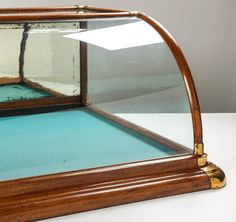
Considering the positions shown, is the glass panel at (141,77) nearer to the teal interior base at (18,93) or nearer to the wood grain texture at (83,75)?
the wood grain texture at (83,75)

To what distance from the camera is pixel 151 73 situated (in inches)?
49.3

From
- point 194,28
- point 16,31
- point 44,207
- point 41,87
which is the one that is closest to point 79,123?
point 41,87

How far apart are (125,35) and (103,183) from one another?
15.8 inches

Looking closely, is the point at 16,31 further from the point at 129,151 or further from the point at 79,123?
the point at 129,151

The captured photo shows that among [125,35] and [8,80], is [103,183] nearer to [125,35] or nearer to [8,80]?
[125,35]

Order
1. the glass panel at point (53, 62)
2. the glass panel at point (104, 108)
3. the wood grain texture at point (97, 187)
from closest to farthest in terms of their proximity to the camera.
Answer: the wood grain texture at point (97, 187) → the glass panel at point (104, 108) → the glass panel at point (53, 62)

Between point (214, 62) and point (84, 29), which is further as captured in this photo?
point (214, 62)

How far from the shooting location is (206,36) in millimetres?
2096

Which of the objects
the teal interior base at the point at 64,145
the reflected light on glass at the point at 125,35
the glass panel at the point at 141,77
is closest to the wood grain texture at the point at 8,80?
the teal interior base at the point at 64,145

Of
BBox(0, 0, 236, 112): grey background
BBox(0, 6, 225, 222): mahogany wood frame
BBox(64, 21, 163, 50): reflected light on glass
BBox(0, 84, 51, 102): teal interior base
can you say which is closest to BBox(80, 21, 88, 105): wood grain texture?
BBox(0, 84, 51, 102): teal interior base

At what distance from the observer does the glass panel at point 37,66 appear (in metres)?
1.36

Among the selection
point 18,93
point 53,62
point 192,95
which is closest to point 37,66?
point 53,62

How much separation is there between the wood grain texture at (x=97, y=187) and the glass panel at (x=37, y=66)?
46 cm

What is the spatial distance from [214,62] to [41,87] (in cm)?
98
